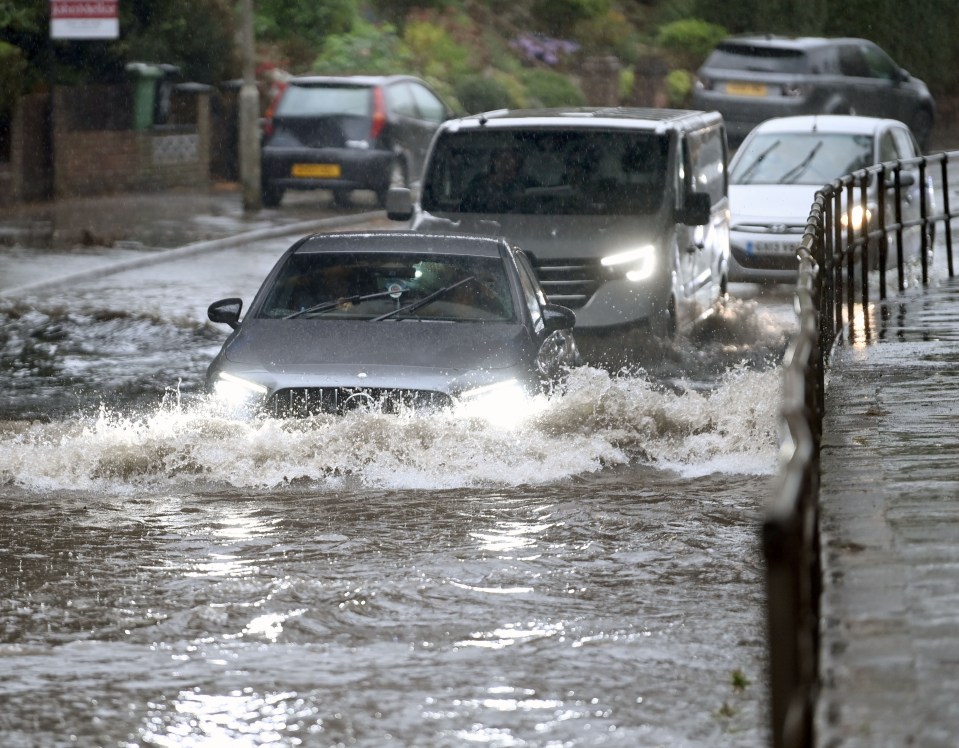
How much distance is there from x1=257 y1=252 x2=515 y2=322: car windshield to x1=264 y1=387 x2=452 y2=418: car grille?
0.89 metres

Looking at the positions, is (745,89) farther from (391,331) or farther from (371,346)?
(371,346)

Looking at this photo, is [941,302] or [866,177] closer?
[866,177]

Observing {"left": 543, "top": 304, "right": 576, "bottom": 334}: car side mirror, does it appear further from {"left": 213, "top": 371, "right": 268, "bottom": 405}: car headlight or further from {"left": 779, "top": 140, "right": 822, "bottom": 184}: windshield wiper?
{"left": 779, "top": 140, "right": 822, "bottom": 184}: windshield wiper

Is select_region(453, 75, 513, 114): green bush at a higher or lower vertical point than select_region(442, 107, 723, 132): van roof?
lower

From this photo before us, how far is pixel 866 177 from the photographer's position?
517 inches

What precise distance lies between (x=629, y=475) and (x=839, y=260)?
2.60 meters

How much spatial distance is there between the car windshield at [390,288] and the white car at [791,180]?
7293 millimetres

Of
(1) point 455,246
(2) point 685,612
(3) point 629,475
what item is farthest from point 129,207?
(2) point 685,612

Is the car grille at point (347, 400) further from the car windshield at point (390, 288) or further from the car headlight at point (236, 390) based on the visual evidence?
the car windshield at point (390, 288)

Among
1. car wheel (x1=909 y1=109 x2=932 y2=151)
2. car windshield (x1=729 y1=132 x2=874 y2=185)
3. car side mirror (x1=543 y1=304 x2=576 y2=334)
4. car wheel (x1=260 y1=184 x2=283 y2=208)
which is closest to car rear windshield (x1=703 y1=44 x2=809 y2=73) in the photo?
car wheel (x1=909 y1=109 x2=932 y2=151)

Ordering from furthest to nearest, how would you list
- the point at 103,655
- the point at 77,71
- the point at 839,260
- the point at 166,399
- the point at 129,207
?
the point at 77,71, the point at 129,207, the point at 166,399, the point at 839,260, the point at 103,655

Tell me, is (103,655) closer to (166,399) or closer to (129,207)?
(166,399)

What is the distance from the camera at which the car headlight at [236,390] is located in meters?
9.52

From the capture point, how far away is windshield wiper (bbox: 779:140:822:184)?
18.9 meters
